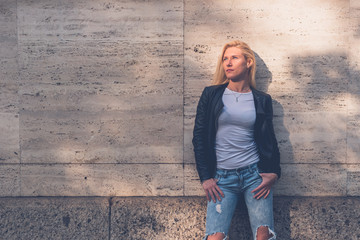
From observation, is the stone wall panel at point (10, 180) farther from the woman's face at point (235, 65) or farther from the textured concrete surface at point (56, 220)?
the woman's face at point (235, 65)

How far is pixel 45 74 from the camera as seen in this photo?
389 centimetres

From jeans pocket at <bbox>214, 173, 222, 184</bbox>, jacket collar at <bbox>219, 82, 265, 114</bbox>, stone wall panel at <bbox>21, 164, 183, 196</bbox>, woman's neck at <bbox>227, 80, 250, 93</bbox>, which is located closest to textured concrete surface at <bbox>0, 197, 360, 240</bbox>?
stone wall panel at <bbox>21, 164, 183, 196</bbox>

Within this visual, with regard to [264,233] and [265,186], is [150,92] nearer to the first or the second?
[265,186]

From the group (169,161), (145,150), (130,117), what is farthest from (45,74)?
(169,161)

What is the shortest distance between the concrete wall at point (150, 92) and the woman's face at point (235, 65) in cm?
37

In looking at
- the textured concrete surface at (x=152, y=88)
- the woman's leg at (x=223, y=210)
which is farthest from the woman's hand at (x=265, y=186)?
the textured concrete surface at (x=152, y=88)

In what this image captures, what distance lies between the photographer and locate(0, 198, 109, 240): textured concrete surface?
378 cm

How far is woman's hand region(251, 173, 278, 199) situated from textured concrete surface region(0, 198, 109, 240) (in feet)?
5.60

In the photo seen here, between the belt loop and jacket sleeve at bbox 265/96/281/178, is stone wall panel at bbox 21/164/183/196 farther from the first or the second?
jacket sleeve at bbox 265/96/281/178

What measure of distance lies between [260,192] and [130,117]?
A: 1.68m

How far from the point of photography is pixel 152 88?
3877mm

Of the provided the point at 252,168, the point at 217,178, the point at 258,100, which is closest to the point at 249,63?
the point at 258,100

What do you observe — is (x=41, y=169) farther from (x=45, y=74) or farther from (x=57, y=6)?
(x=57, y=6)

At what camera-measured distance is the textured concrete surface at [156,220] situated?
12.3 ft
